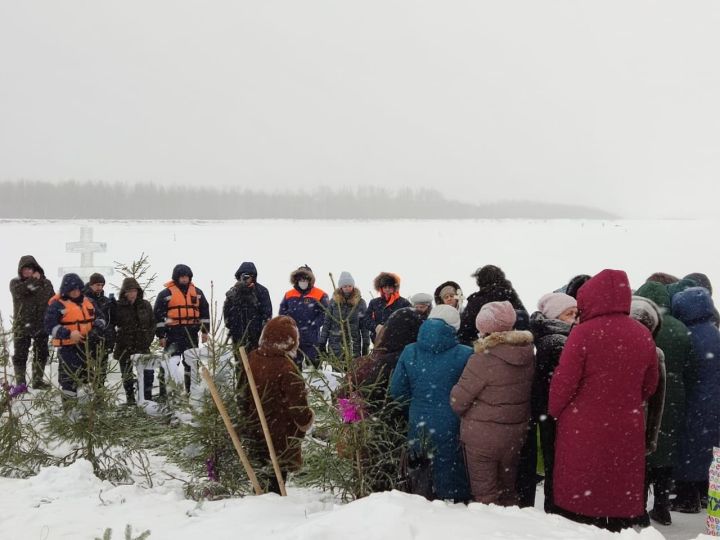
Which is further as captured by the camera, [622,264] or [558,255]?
[558,255]

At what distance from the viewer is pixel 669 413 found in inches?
187

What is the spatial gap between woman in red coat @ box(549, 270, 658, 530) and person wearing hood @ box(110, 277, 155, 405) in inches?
236

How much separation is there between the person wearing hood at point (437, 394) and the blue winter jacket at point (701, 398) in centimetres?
184

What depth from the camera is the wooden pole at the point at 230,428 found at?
4508 mm

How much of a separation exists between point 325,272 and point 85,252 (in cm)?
1283

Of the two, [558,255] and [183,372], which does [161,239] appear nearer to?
[558,255]

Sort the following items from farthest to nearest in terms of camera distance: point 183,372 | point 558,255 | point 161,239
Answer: point 161,239, point 558,255, point 183,372

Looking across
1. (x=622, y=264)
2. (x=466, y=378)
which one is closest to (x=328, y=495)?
(x=466, y=378)

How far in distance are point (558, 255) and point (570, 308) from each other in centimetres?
2439

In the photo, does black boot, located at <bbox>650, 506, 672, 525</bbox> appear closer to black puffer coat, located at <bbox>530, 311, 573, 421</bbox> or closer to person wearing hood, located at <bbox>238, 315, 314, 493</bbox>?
black puffer coat, located at <bbox>530, 311, 573, 421</bbox>

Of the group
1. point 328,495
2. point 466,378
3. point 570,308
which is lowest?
point 328,495

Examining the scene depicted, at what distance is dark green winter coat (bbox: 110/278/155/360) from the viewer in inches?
323

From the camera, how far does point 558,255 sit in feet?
91.3

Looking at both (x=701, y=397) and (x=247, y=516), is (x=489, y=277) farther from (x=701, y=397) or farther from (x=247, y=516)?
(x=247, y=516)
